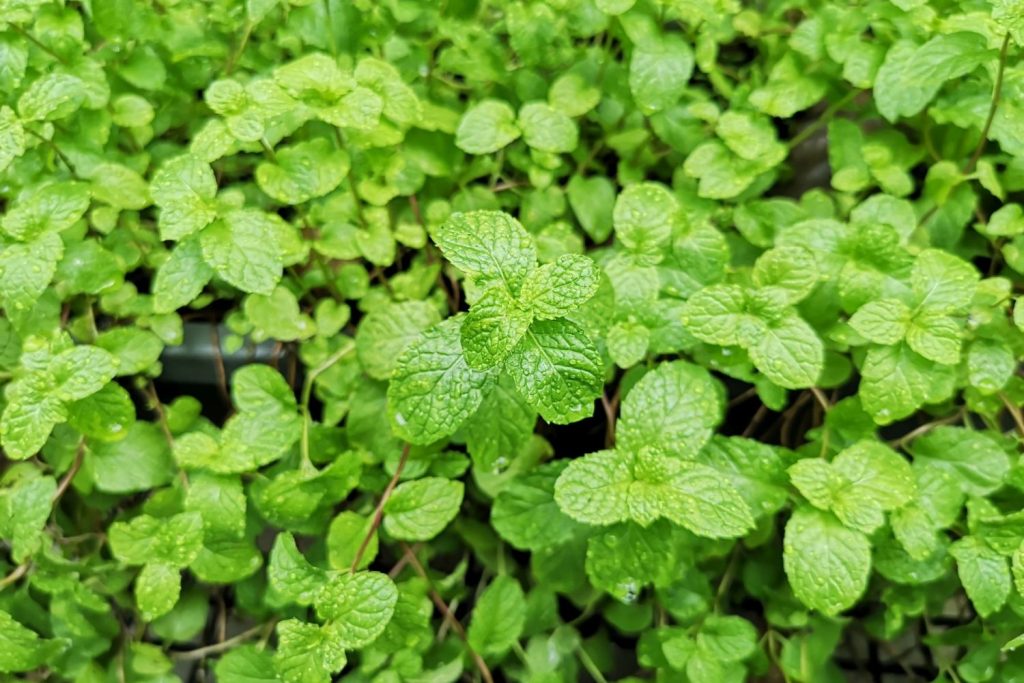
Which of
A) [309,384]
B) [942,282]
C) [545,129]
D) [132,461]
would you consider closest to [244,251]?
[309,384]

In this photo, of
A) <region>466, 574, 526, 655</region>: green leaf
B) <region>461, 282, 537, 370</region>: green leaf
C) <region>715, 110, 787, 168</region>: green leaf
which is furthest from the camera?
<region>715, 110, 787, 168</region>: green leaf

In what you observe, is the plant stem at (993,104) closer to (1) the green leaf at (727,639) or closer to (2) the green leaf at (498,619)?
(1) the green leaf at (727,639)

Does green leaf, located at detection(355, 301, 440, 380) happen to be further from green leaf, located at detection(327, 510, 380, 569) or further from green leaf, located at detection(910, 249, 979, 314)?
green leaf, located at detection(910, 249, 979, 314)

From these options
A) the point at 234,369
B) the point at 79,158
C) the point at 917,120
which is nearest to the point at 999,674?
the point at 917,120

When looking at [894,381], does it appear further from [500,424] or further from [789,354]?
[500,424]

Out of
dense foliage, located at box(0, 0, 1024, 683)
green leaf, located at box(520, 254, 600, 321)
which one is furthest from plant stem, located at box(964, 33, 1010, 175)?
green leaf, located at box(520, 254, 600, 321)

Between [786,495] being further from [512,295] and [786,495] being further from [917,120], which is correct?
[917,120]
